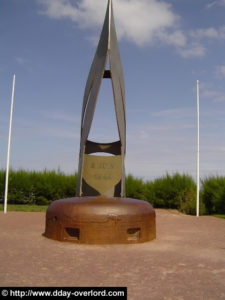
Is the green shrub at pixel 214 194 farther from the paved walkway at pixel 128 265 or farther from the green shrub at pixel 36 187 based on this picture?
the paved walkway at pixel 128 265

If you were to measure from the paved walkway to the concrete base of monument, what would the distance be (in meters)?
0.21

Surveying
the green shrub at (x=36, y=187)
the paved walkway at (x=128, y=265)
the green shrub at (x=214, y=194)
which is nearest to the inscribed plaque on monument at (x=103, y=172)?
the paved walkway at (x=128, y=265)

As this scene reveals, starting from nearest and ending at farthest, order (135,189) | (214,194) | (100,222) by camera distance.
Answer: (100,222) < (214,194) < (135,189)

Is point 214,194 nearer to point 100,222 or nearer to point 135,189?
point 135,189

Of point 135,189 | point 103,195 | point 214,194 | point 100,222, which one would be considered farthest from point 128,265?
point 135,189

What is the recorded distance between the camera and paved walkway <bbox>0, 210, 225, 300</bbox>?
11.3 ft

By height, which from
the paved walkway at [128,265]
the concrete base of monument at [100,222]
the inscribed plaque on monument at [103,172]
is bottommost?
the paved walkway at [128,265]

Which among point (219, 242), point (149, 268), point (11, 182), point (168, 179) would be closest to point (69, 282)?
point (149, 268)

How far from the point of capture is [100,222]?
5668mm

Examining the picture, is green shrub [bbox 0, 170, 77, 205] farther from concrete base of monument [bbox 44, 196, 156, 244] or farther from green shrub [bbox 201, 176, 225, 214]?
concrete base of monument [bbox 44, 196, 156, 244]

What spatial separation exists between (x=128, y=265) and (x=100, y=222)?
1470mm

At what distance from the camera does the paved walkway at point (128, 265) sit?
A: 11.3ft

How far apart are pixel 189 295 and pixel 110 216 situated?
2.59m

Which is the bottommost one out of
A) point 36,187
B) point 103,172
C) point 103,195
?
point 36,187
